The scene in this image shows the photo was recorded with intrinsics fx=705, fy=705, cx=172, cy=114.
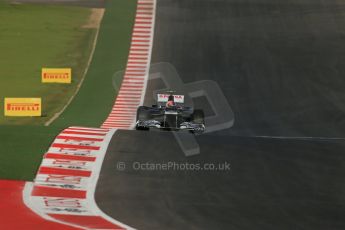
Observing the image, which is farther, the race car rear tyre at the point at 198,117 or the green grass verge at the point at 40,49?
the green grass verge at the point at 40,49

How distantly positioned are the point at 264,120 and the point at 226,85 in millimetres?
4185

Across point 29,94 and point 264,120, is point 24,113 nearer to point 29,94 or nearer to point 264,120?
point 29,94

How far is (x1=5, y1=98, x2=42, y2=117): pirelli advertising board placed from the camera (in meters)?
25.7

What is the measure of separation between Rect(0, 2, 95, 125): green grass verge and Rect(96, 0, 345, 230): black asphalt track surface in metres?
3.81

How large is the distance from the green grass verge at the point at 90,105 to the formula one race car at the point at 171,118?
2728 mm

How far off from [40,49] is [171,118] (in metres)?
14.4

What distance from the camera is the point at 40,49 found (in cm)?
3462

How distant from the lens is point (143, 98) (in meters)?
28.7

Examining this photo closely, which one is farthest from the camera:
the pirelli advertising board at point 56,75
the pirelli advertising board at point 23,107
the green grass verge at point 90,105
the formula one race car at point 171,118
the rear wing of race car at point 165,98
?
the pirelli advertising board at point 56,75

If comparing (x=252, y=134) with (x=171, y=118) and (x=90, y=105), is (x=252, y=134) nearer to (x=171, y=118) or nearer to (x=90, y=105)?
(x=171, y=118)

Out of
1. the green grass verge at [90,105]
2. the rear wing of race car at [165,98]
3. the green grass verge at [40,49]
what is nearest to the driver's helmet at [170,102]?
the rear wing of race car at [165,98]

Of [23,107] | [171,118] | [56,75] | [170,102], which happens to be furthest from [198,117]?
[56,75]

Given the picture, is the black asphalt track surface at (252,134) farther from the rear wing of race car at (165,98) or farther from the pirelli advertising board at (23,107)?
the pirelli advertising board at (23,107)

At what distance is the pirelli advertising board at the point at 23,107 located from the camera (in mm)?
25656
